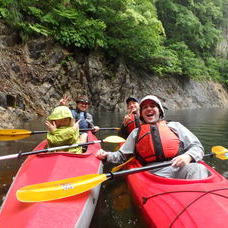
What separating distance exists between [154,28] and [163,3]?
23.0ft

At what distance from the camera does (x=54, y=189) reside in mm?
2166

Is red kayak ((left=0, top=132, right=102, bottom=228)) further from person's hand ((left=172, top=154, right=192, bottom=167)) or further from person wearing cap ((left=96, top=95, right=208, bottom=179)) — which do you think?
person's hand ((left=172, top=154, right=192, bottom=167))

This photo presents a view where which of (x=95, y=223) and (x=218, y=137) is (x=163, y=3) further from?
(x=95, y=223)

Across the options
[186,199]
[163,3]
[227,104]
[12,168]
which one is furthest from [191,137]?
[227,104]

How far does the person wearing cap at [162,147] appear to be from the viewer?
2.55 metres

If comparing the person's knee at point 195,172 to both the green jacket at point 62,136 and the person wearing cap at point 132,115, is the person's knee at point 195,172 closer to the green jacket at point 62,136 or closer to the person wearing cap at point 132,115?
the green jacket at point 62,136

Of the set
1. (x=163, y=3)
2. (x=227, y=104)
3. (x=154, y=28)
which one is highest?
(x=163, y=3)

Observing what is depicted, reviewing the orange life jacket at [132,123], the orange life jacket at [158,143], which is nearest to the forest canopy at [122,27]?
the orange life jacket at [132,123]

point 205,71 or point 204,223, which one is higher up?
point 205,71

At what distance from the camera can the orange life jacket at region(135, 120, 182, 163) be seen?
274 cm

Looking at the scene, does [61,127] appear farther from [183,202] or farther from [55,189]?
[183,202]

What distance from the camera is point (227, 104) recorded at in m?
21.9

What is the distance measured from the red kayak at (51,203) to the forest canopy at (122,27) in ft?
27.0

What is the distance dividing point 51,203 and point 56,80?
32.7 ft
